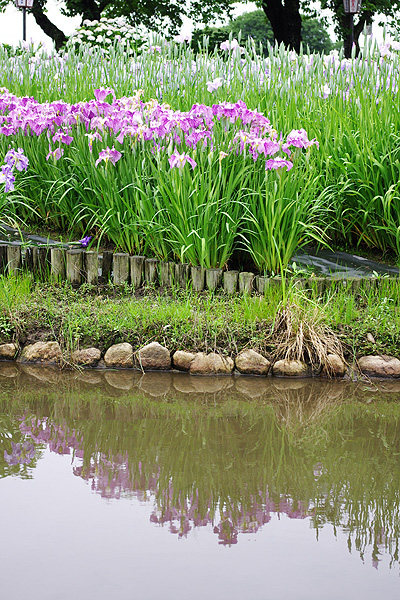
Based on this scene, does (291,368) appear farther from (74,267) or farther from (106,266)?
(74,267)

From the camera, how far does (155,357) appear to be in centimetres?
461

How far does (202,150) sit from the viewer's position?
524 centimetres

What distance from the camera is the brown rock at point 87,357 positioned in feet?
15.3

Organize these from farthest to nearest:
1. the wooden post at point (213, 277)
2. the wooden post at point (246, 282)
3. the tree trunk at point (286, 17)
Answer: the tree trunk at point (286, 17) < the wooden post at point (213, 277) < the wooden post at point (246, 282)

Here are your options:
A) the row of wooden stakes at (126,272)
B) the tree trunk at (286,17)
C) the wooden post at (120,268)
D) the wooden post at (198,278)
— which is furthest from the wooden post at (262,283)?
the tree trunk at (286,17)

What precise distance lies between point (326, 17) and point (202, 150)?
20.1m

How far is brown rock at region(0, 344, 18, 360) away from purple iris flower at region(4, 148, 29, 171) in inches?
66.7

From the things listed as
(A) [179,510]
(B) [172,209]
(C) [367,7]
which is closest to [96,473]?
(A) [179,510]

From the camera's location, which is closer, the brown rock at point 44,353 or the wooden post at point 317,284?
the brown rock at point 44,353

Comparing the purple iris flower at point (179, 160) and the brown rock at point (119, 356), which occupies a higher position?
the purple iris flower at point (179, 160)

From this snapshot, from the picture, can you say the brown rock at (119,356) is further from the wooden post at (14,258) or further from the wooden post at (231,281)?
the wooden post at (14,258)

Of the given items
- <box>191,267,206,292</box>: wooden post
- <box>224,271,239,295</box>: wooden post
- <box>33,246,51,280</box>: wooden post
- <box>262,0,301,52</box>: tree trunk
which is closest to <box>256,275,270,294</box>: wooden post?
<box>224,271,239,295</box>: wooden post

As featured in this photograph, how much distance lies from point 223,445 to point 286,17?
19.3m

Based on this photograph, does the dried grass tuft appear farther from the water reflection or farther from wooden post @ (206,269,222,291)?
wooden post @ (206,269,222,291)
